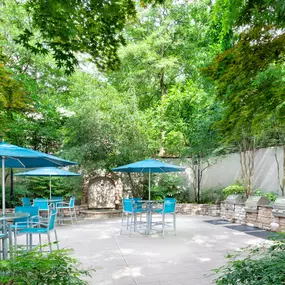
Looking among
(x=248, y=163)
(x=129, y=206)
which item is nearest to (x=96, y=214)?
(x=129, y=206)

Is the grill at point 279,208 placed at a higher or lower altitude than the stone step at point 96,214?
higher

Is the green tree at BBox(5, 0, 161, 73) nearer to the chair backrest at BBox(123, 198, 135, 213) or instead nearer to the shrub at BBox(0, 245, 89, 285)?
the shrub at BBox(0, 245, 89, 285)

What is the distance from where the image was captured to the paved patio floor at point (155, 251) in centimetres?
400

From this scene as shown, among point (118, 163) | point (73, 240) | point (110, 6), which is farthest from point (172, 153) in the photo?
point (110, 6)

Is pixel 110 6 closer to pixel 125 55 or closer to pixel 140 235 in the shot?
pixel 140 235

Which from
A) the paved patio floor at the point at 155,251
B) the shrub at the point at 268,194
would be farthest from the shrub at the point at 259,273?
the shrub at the point at 268,194

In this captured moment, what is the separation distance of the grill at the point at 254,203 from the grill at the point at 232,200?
0.63 m

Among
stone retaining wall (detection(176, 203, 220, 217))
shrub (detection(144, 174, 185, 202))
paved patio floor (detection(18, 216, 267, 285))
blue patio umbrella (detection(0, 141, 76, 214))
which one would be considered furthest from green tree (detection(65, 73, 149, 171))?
blue patio umbrella (detection(0, 141, 76, 214))

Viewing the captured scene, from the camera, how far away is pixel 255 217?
27.8ft

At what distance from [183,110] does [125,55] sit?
435cm

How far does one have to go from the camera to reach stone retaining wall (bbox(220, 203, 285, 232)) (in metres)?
7.46

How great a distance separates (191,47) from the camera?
14492 millimetres

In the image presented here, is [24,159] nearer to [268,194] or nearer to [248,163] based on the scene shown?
[268,194]

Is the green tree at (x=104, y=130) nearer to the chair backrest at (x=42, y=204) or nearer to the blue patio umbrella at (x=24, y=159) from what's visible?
the chair backrest at (x=42, y=204)
